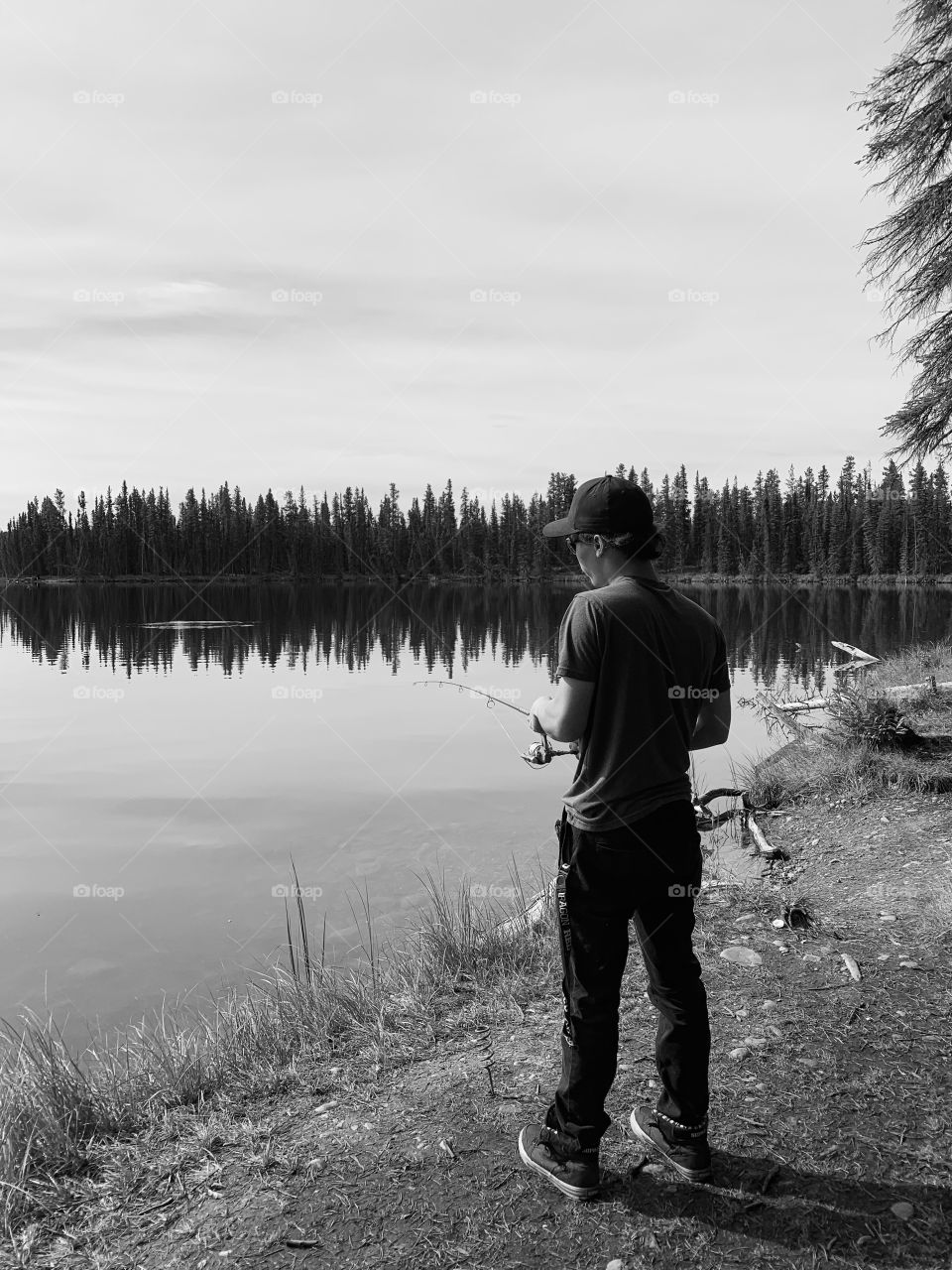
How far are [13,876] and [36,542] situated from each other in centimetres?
15499

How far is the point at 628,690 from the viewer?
344 centimetres

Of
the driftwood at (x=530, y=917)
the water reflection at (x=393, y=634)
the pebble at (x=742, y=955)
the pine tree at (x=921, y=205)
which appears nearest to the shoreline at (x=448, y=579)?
the water reflection at (x=393, y=634)

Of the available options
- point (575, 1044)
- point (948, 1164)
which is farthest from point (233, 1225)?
point (948, 1164)

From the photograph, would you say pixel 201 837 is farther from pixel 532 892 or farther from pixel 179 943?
pixel 532 892

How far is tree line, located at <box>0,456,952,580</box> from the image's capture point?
121 metres

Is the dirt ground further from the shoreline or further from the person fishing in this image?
the shoreline

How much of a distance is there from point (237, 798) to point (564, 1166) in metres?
10.8

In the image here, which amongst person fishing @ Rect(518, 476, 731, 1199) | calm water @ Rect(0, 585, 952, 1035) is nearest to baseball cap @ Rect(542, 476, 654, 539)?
person fishing @ Rect(518, 476, 731, 1199)

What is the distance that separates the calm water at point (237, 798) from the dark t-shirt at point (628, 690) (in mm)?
5289

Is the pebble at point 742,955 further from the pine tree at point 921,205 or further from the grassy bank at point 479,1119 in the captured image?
the pine tree at point 921,205

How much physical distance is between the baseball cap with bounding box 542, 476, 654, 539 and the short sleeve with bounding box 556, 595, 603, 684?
1.18 ft

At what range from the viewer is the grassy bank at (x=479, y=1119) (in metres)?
3.48

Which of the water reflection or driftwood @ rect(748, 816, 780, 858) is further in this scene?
the water reflection

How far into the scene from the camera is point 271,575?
14650 centimetres
